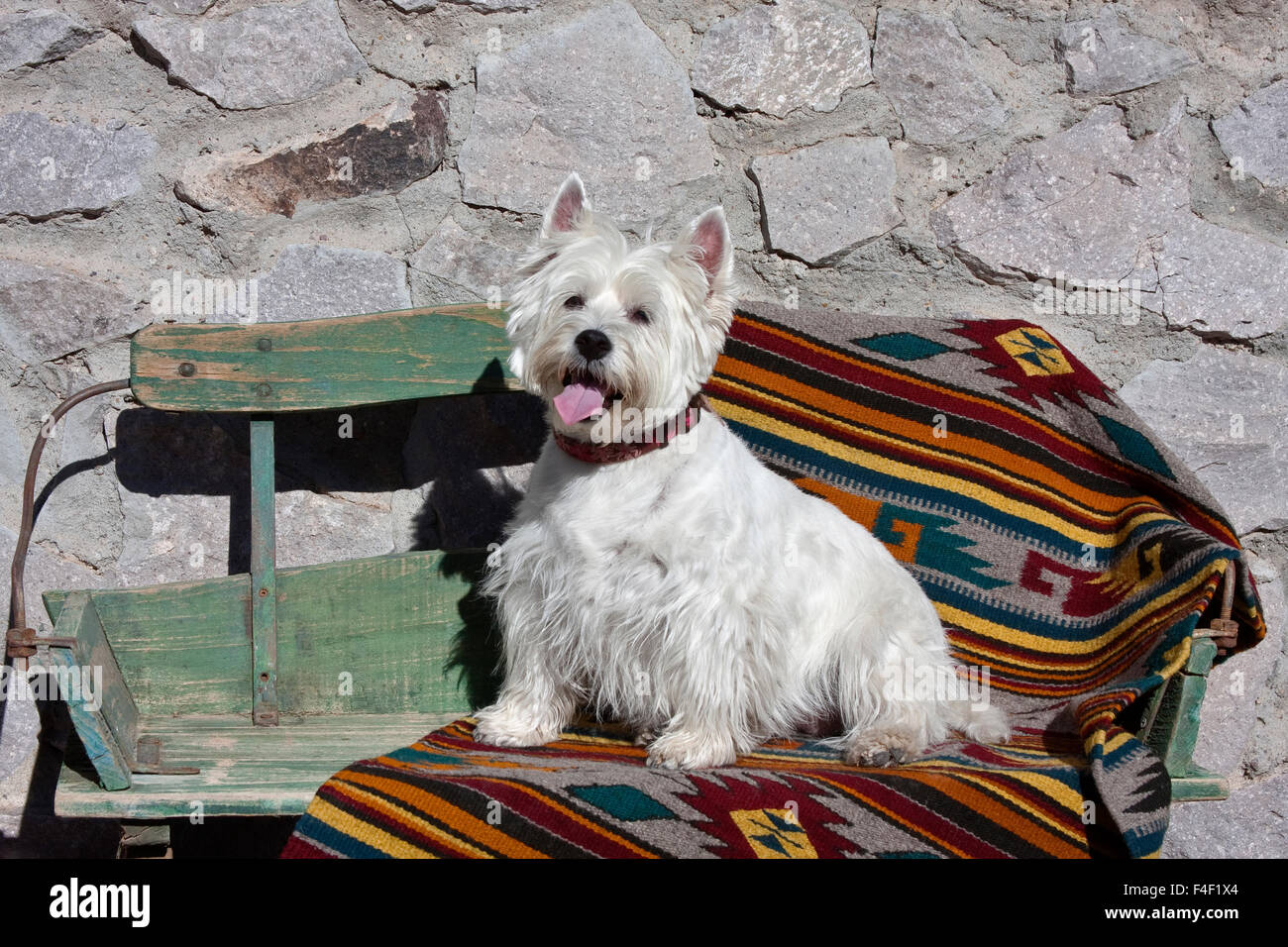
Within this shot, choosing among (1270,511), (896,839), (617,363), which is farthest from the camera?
(1270,511)

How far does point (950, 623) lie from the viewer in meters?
2.63

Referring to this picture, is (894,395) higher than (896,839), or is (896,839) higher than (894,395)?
(894,395)

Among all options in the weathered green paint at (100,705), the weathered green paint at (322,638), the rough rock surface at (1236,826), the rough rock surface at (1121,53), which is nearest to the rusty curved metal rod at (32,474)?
the weathered green paint at (322,638)

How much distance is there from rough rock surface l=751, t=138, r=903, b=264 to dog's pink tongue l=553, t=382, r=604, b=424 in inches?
35.3

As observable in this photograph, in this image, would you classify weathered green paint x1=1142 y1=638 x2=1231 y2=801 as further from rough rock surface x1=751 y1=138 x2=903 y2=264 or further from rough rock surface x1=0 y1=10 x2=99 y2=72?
rough rock surface x1=0 y1=10 x2=99 y2=72

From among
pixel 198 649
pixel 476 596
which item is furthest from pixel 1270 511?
pixel 198 649

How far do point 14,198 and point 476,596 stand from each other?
4.68 ft

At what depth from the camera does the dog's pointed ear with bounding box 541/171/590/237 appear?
225 cm

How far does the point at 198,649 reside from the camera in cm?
250

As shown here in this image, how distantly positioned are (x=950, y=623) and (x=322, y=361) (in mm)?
1589

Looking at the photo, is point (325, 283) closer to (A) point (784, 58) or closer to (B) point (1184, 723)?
(A) point (784, 58)

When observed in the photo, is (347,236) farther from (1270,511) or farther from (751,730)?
(1270,511)

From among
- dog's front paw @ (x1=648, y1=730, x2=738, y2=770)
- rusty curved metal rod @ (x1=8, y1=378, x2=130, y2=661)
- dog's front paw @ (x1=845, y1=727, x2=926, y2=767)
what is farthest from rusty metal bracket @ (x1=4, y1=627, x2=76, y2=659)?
dog's front paw @ (x1=845, y1=727, x2=926, y2=767)

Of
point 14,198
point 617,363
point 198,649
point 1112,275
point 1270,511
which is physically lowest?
point 198,649
